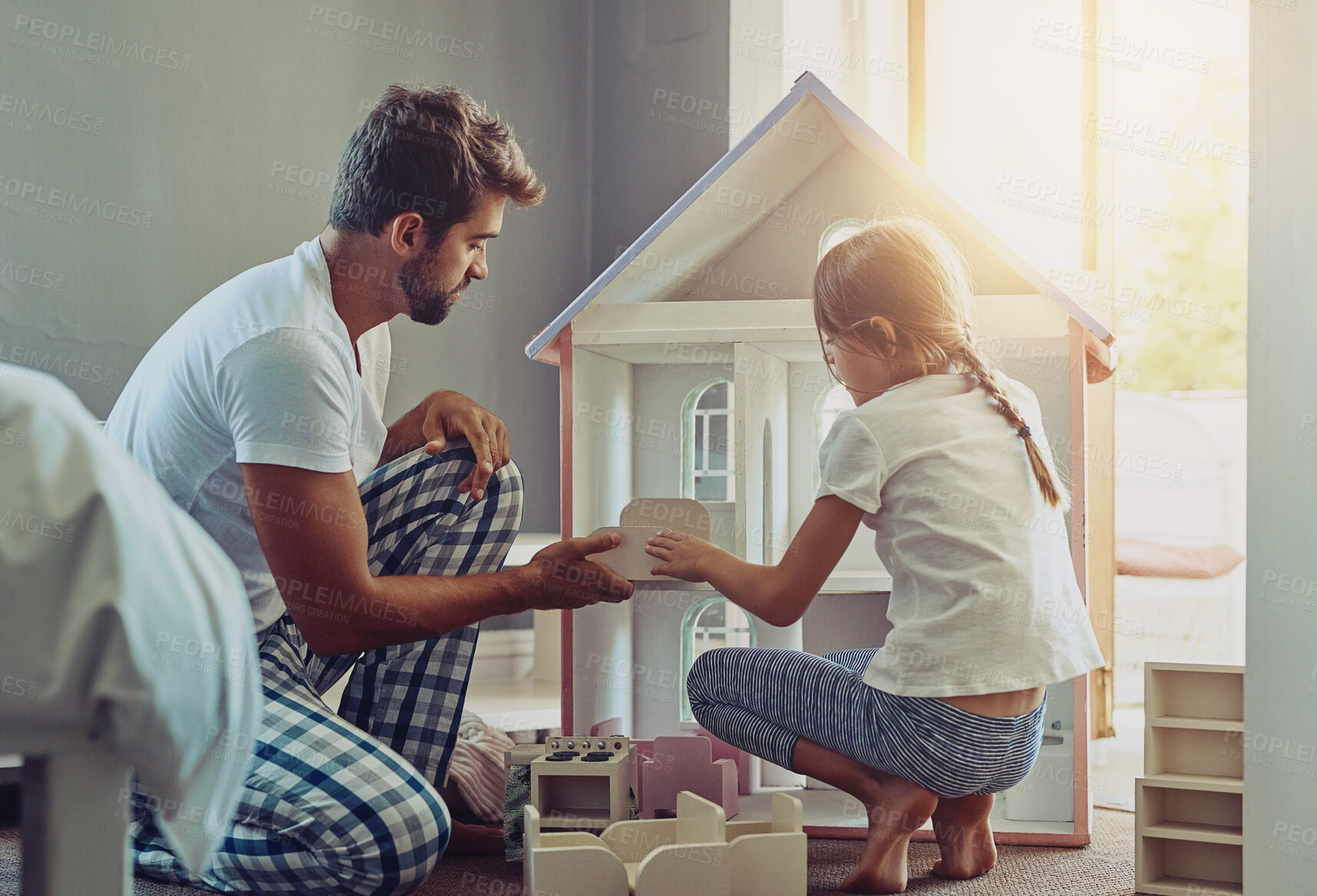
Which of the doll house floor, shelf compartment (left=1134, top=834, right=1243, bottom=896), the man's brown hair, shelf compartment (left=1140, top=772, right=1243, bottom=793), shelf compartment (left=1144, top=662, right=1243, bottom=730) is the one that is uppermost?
the man's brown hair

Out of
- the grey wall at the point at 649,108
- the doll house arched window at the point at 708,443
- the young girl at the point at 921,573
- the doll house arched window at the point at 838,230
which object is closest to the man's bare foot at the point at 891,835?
the young girl at the point at 921,573

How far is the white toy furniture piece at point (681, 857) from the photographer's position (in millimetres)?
958

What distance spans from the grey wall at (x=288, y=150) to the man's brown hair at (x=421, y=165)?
693 mm

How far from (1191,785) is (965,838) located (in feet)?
0.78

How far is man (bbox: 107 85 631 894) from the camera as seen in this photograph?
37.2 inches

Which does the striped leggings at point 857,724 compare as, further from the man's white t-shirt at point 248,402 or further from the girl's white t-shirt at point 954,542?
the man's white t-shirt at point 248,402

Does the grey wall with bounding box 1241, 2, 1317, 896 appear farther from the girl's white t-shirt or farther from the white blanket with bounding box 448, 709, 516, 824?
the white blanket with bounding box 448, 709, 516, 824

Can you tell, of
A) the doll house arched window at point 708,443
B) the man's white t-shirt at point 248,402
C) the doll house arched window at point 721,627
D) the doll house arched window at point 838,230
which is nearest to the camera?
the man's white t-shirt at point 248,402

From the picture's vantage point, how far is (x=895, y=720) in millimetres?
1063

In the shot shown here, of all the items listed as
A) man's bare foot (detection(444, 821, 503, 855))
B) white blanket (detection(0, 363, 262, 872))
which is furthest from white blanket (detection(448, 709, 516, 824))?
white blanket (detection(0, 363, 262, 872))

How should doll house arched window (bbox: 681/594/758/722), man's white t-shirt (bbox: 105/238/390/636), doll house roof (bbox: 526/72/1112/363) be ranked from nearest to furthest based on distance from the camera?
man's white t-shirt (bbox: 105/238/390/636) → doll house roof (bbox: 526/72/1112/363) → doll house arched window (bbox: 681/594/758/722)

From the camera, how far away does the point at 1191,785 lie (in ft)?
3.65

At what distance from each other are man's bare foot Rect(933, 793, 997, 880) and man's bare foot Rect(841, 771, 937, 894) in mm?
81

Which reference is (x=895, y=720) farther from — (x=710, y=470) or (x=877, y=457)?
(x=710, y=470)
